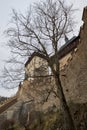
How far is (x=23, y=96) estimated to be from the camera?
33125 mm

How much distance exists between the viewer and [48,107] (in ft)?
84.9

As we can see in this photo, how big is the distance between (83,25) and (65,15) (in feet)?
5.96

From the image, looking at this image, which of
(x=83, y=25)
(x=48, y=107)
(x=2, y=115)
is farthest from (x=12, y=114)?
(x=83, y=25)

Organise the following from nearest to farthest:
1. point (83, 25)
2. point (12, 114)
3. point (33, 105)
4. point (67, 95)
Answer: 1. point (83, 25)
2. point (67, 95)
3. point (33, 105)
4. point (12, 114)

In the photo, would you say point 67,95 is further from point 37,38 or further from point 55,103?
point 37,38

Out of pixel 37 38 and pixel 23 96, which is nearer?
pixel 37 38

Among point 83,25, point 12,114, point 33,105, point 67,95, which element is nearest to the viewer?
point 83,25

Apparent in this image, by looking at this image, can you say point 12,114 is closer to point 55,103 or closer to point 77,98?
point 55,103

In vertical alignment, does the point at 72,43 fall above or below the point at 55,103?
above

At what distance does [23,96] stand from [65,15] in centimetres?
1548

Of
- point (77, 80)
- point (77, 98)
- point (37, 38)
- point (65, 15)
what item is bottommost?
point (77, 98)

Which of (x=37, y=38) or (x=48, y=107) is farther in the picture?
(x=48, y=107)

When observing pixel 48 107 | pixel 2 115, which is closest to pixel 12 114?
pixel 2 115

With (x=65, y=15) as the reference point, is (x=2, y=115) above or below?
below
